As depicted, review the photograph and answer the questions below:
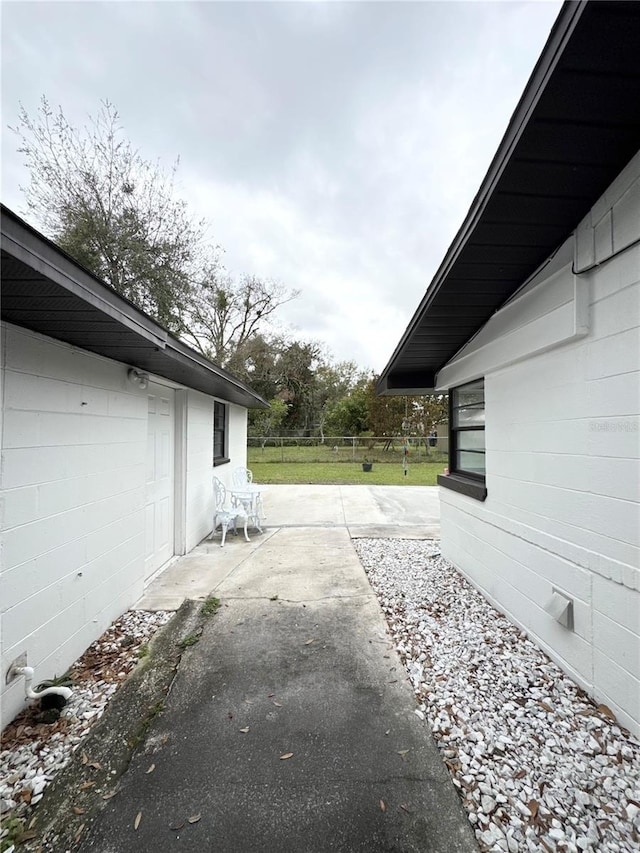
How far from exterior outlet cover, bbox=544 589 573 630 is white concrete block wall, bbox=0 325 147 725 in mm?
3085

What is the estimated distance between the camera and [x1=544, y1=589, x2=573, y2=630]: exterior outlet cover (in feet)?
7.06

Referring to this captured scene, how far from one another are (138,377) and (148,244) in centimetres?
925

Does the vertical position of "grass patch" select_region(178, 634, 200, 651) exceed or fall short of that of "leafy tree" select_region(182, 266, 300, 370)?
it falls short

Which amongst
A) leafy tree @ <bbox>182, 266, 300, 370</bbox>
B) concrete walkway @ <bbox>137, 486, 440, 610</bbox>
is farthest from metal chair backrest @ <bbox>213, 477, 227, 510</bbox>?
leafy tree @ <bbox>182, 266, 300, 370</bbox>

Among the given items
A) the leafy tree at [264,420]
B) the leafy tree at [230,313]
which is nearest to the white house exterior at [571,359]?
the leafy tree at [230,313]

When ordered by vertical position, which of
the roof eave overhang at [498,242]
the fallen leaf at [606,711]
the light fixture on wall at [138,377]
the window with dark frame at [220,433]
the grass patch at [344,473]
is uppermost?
the roof eave overhang at [498,242]

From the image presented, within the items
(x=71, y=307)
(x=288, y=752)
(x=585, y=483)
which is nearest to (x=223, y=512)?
(x=288, y=752)

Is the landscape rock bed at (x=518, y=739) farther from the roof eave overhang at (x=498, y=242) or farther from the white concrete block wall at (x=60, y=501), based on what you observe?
the roof eave overhang at (x=498, y=242)

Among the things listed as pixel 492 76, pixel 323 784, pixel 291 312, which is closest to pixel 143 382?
pixel 323 784

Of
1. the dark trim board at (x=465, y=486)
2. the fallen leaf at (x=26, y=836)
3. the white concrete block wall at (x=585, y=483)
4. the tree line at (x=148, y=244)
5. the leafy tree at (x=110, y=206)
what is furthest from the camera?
the tree line at (x=148, y=244)

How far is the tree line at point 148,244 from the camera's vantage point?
8.54 meters

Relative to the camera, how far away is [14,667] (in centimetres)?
190

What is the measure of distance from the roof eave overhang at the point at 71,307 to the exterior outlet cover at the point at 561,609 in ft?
10.2

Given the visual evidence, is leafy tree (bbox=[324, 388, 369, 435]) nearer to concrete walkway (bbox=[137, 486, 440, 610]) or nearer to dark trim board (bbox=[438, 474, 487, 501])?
concrete walkway (bbox=[137, 486, 440, 610])
